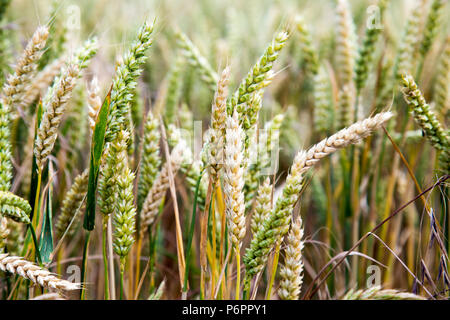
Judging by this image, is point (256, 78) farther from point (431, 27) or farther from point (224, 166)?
point (431, 27)

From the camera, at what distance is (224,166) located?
819 mm

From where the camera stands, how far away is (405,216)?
1.56m

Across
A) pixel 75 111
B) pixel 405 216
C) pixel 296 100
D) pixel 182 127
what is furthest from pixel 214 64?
pixel 405 216

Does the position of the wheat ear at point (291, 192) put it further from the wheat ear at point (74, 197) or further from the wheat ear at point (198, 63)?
the wheat ear at point (198, 63)

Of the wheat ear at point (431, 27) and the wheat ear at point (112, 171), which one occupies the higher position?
the wheat ear at point (431, 27)

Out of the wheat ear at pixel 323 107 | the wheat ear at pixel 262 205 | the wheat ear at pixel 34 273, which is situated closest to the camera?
the wheat ear at pixel 34 273

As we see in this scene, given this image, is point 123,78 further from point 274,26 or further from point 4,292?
point 274,26

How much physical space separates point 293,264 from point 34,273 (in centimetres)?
51

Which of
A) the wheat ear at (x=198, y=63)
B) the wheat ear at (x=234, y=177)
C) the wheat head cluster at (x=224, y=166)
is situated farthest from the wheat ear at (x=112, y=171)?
the wheat ear at (x=198, y=63)

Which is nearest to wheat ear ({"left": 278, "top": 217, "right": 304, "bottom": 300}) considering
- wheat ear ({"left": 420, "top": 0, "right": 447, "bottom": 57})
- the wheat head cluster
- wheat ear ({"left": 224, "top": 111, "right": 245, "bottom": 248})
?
the wheat head cluster

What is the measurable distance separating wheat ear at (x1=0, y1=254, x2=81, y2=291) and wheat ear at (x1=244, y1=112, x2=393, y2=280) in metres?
0.35

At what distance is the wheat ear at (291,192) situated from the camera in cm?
77

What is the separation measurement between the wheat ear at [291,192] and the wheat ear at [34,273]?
35cm

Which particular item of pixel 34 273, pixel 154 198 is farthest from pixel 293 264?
pixel 34 273
